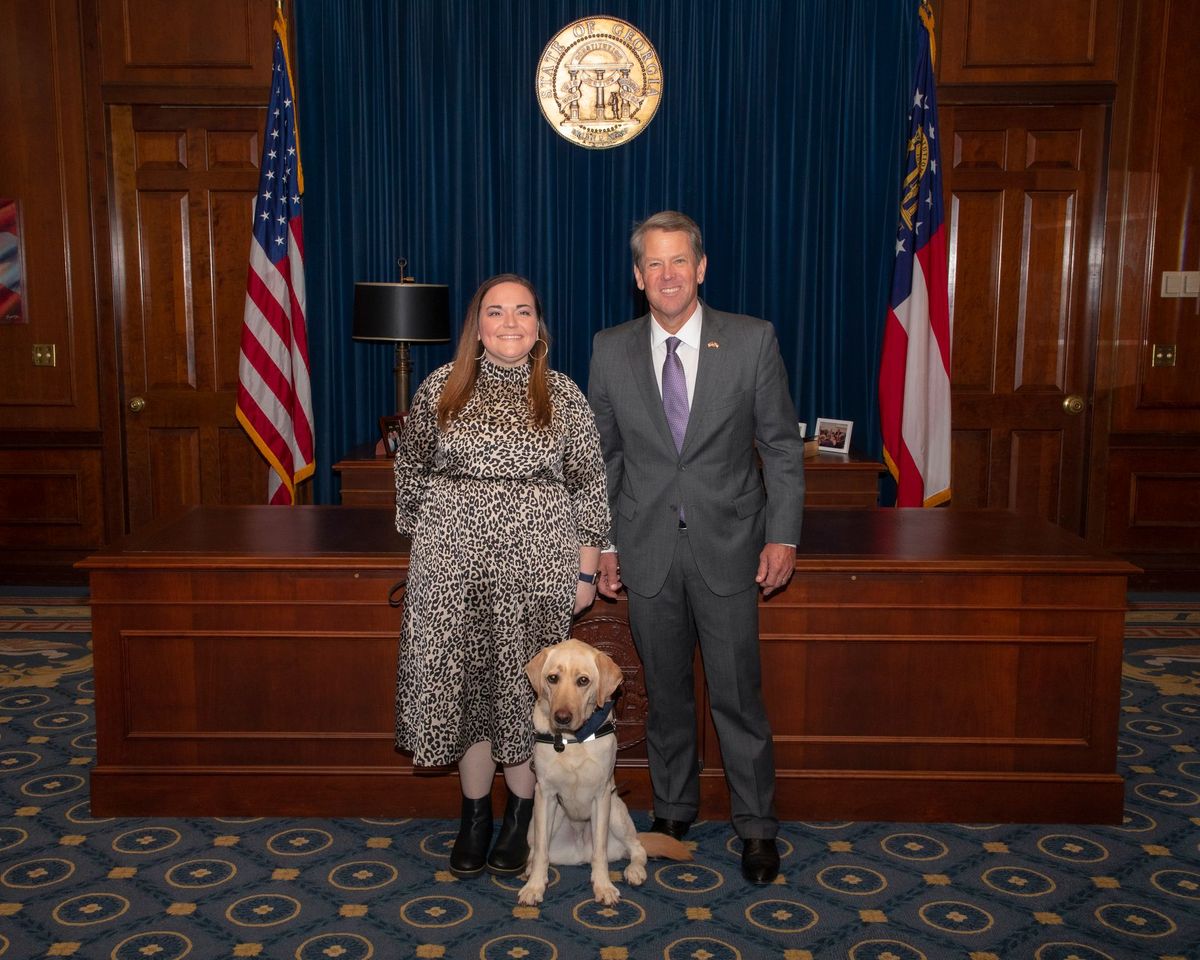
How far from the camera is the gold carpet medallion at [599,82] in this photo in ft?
18.7

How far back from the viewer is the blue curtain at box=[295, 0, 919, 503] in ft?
18.7

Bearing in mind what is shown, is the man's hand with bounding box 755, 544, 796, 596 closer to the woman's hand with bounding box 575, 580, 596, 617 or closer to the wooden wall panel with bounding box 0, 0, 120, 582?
the woman's hand with bounding box 575, 580, 596, 617

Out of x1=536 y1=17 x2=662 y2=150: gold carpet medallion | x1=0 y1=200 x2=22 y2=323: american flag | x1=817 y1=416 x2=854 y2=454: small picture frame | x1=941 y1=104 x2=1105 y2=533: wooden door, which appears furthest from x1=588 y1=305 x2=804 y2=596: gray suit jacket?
x1=0 y1=200 x2=22 y2=323: american flag

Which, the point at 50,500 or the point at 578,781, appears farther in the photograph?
the point at 50,500

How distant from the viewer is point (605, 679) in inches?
106

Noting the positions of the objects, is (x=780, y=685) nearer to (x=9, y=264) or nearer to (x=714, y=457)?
(x=714, y=457)

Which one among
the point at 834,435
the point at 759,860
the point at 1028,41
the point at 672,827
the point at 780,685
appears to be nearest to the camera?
the point at 759,860

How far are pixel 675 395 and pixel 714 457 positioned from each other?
0.19 m

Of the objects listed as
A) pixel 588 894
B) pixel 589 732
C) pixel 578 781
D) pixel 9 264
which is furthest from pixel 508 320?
pixel 9 264

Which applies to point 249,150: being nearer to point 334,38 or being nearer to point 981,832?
point 334,38

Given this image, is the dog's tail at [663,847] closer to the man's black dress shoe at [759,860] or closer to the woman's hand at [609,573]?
the man's black dress shoe at [759,860]

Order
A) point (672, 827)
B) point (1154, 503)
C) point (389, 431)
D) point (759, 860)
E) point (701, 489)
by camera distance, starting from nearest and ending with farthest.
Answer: point (701, 489), point (759, 860), point (672, 827), point (389, 431), point (1154, 503)

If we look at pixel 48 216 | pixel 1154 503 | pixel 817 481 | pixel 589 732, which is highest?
pixel 48 216

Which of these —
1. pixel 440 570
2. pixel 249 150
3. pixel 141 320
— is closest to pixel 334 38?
pixel 249 150
